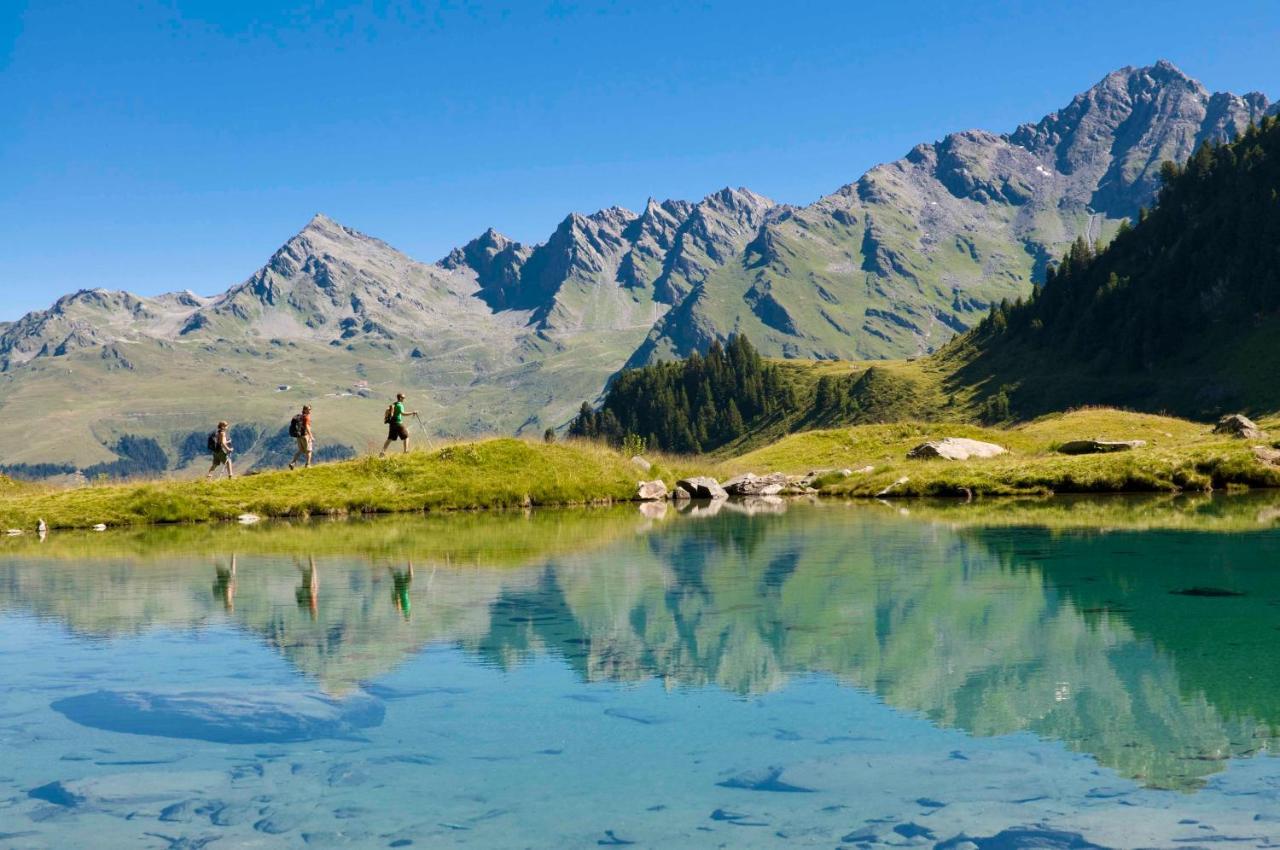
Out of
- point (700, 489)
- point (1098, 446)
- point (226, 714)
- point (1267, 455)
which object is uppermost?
point (1098, 446)

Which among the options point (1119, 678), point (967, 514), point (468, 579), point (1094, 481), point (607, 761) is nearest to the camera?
point (607, 761)

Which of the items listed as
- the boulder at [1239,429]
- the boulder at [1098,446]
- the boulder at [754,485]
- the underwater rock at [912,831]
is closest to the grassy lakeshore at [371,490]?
the boulder at [754,485]

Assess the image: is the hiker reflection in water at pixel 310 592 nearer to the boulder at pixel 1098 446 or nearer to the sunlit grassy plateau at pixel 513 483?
the sunlit grassy plateau at pixel 513 483

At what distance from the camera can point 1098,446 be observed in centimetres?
6981

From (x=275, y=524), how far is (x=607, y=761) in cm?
3880

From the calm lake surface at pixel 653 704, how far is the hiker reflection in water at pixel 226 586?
18 centimetres

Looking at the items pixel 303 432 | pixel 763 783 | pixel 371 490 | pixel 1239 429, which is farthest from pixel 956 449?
pixel 763 783

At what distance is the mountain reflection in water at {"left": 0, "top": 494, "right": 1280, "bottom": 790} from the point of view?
46.6 feet

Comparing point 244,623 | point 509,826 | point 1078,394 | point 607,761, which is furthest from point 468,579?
point 1078,394

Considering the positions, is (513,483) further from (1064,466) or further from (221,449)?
(1064,466)

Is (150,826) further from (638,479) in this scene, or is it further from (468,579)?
(638,479)

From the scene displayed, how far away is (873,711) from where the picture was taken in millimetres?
14055

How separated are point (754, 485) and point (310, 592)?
4787 cm

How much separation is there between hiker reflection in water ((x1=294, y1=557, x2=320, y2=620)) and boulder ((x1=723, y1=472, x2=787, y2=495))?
42.8 metres
